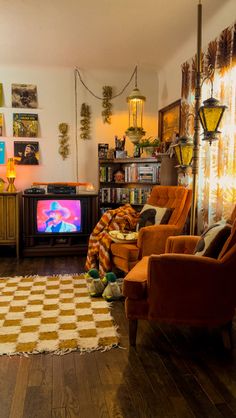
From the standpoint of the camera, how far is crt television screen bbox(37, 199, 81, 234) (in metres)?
4.58

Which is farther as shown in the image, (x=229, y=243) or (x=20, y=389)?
(x=229, y=243)

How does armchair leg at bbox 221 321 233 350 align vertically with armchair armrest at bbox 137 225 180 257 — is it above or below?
below

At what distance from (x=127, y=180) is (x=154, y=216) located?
133 centimetres

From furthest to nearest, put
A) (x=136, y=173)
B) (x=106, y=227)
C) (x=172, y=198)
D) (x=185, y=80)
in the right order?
(x=136, y=173)
(x=185, y=80)
(x=106, y=227)
(x=172, y=198)

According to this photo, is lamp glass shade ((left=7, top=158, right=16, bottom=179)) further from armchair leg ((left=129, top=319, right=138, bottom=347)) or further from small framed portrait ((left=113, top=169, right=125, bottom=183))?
armchair leg ((left=129, top=319, right=138, bottom=347))

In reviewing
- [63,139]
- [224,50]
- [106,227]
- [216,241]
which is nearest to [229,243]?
[216,241]

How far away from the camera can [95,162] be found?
512 centimetres

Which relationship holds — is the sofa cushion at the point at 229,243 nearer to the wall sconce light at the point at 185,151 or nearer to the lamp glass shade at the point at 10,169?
the wall sconce light at the point at 185,151

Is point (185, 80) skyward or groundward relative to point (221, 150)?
skyward

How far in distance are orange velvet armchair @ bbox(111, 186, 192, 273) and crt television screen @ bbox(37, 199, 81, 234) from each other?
134cm

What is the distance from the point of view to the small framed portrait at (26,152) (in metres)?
4.88

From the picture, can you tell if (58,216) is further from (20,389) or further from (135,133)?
(20,389)

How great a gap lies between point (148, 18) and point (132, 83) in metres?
1.75

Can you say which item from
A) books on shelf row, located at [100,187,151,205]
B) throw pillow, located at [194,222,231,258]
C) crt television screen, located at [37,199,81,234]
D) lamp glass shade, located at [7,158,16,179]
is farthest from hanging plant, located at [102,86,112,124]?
throw pillow, located at [194,222,231,258]
